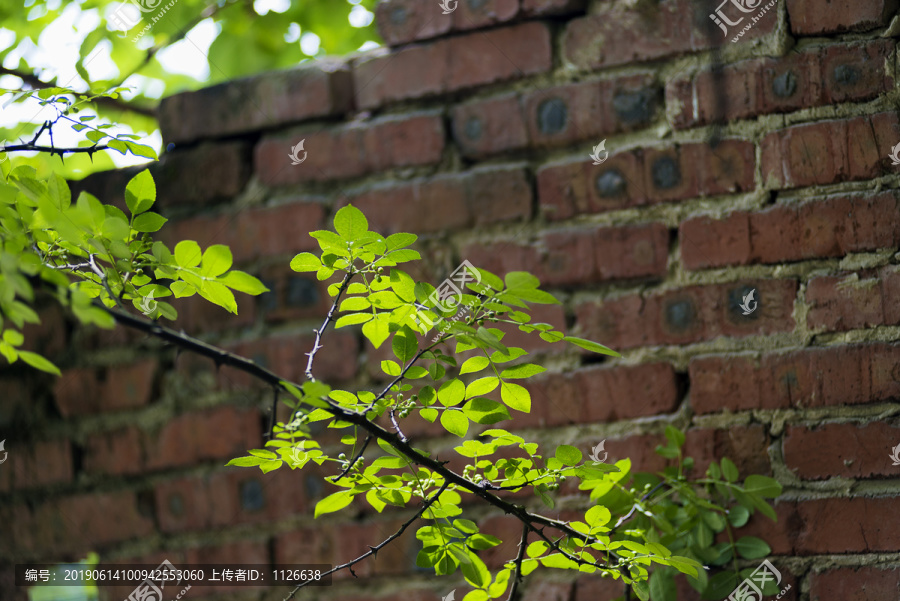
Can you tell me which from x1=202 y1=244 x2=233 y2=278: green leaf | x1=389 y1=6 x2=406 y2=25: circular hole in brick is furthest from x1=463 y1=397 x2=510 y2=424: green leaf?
x1=389 y1=6 x2=406 y2=25: circular hole in brick

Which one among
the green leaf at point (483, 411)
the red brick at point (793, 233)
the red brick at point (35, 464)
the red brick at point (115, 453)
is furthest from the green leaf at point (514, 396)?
the red brick at point (35, 464)

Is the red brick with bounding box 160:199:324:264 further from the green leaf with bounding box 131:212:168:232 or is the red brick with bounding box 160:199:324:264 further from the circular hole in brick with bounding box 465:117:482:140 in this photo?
the green leaf with bounding box 131:212:168:232

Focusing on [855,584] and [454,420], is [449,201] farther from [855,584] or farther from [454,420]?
[855,584]

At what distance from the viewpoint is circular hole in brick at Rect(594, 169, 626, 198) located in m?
0.94

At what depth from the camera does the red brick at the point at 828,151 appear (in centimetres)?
84

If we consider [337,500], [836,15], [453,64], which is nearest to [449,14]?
[453,64]

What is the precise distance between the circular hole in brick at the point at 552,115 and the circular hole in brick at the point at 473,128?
0.30 feet

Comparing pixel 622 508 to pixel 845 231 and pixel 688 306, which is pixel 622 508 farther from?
pixel 845 231

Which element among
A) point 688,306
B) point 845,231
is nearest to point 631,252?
point 688,306

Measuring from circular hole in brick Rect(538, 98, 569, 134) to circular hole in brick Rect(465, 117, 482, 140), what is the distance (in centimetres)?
9

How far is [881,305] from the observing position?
32.6 inches

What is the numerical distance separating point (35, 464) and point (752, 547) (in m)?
1.07

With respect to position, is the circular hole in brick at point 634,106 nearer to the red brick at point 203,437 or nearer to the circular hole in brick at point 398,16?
the circular hole in brick at point 398,16

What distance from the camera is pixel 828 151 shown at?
858 millimetres
